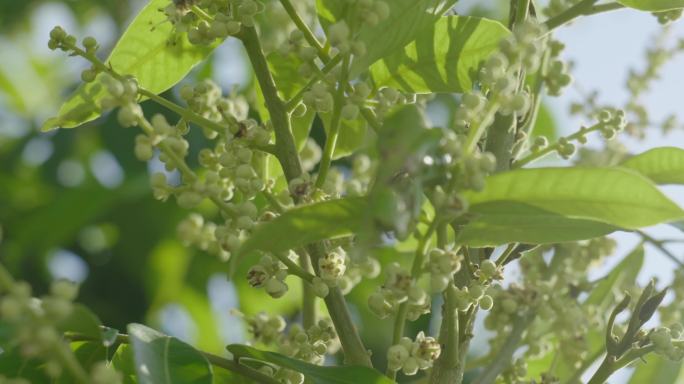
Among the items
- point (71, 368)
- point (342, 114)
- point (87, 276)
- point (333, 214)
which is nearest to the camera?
point (71, 368)

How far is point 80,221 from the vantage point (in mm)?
3605

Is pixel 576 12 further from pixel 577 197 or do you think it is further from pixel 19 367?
pixel 19 367

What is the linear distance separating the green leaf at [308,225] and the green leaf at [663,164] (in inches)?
19.9

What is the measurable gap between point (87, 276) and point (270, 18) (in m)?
2.23

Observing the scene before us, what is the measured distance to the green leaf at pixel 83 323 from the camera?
3.89ft

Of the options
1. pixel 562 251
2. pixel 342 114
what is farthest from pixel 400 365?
pixel 562 251

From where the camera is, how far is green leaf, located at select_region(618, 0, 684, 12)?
4.64 ft

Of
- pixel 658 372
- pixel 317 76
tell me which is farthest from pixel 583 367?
pixel 317 76

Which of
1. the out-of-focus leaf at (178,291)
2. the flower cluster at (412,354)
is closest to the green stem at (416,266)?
the flower cluster at (412,354)

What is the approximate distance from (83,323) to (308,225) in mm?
310

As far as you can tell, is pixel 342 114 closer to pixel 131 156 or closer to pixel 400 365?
pixel 400 365

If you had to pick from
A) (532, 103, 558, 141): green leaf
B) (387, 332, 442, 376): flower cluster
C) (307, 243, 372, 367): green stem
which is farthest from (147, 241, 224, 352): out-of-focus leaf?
(387, 332, 442, 376): flower cluster

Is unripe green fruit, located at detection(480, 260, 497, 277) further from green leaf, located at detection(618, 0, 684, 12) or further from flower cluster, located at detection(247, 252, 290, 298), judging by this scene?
green leaf, located at detection(618, 0, 684, 12)

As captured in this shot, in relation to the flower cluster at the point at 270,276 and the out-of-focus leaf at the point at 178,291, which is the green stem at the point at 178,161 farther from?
the out-of-focus leaf at the point at 178,291
